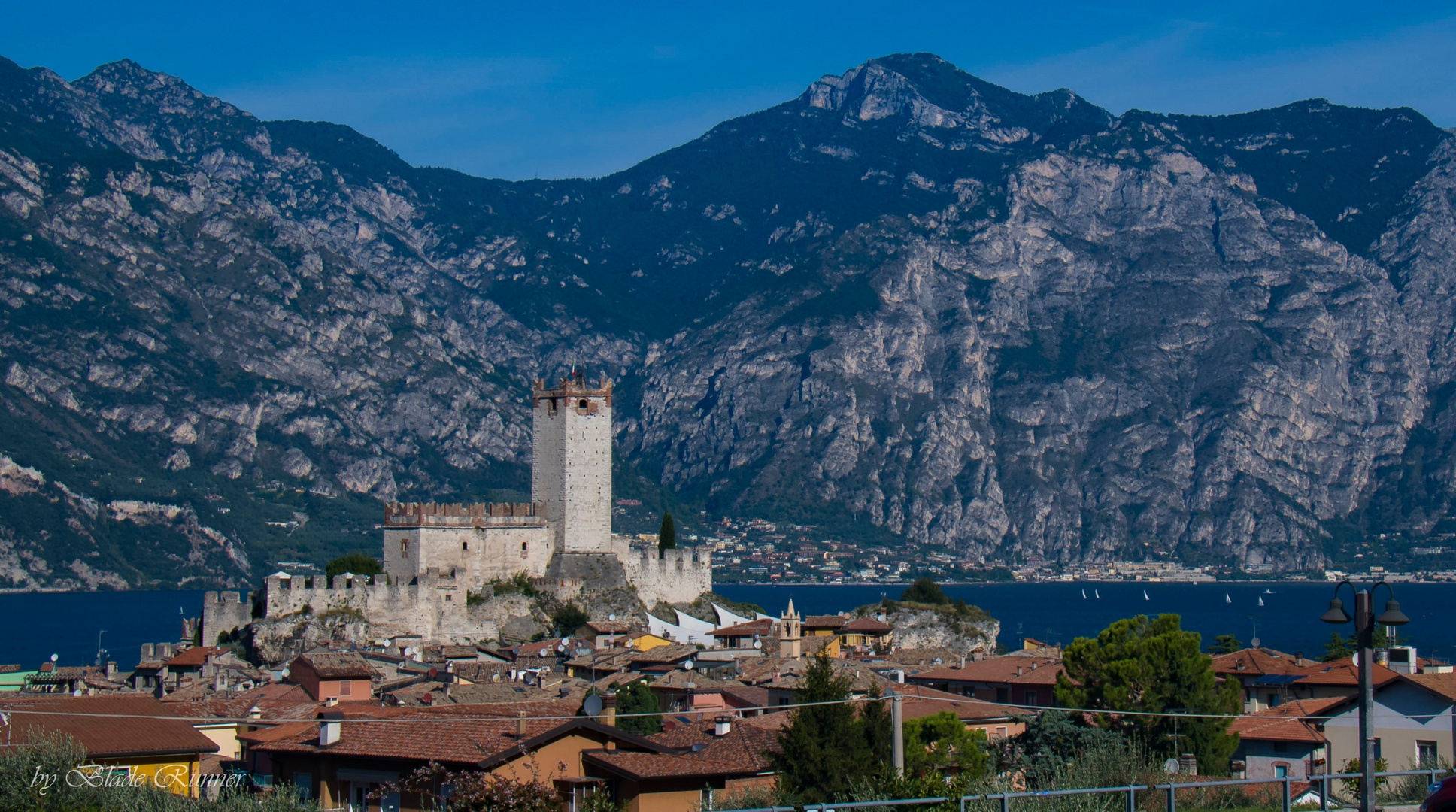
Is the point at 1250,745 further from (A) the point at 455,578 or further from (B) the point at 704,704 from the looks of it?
(A) the point at 455,578

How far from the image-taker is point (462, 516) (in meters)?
84.6

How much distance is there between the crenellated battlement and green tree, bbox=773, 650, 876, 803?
47.7 metres

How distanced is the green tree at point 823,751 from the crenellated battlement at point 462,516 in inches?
1878

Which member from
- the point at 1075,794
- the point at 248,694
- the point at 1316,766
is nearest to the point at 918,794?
the point at 1075,794

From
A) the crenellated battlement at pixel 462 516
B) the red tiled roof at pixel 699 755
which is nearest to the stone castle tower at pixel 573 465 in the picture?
the crenellated battlement at pixel 462 516

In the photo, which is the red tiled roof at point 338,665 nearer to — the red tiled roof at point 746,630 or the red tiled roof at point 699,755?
the red tiled roof at point 699,755

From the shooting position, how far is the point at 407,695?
55.7m

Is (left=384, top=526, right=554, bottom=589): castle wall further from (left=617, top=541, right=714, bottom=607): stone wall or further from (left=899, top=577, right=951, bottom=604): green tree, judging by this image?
(left=899, top=577, right=951, bottom=604): green tree

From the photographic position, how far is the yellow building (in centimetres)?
3262

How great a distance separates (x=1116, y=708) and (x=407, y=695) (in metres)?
24.3

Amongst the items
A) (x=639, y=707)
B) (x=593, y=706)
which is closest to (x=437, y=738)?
(x=593, y=706)

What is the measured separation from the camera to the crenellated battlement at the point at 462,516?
83.7 metres

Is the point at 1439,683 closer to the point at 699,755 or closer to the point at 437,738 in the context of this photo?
A: the point at 699,755

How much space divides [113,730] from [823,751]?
51.3 feet
